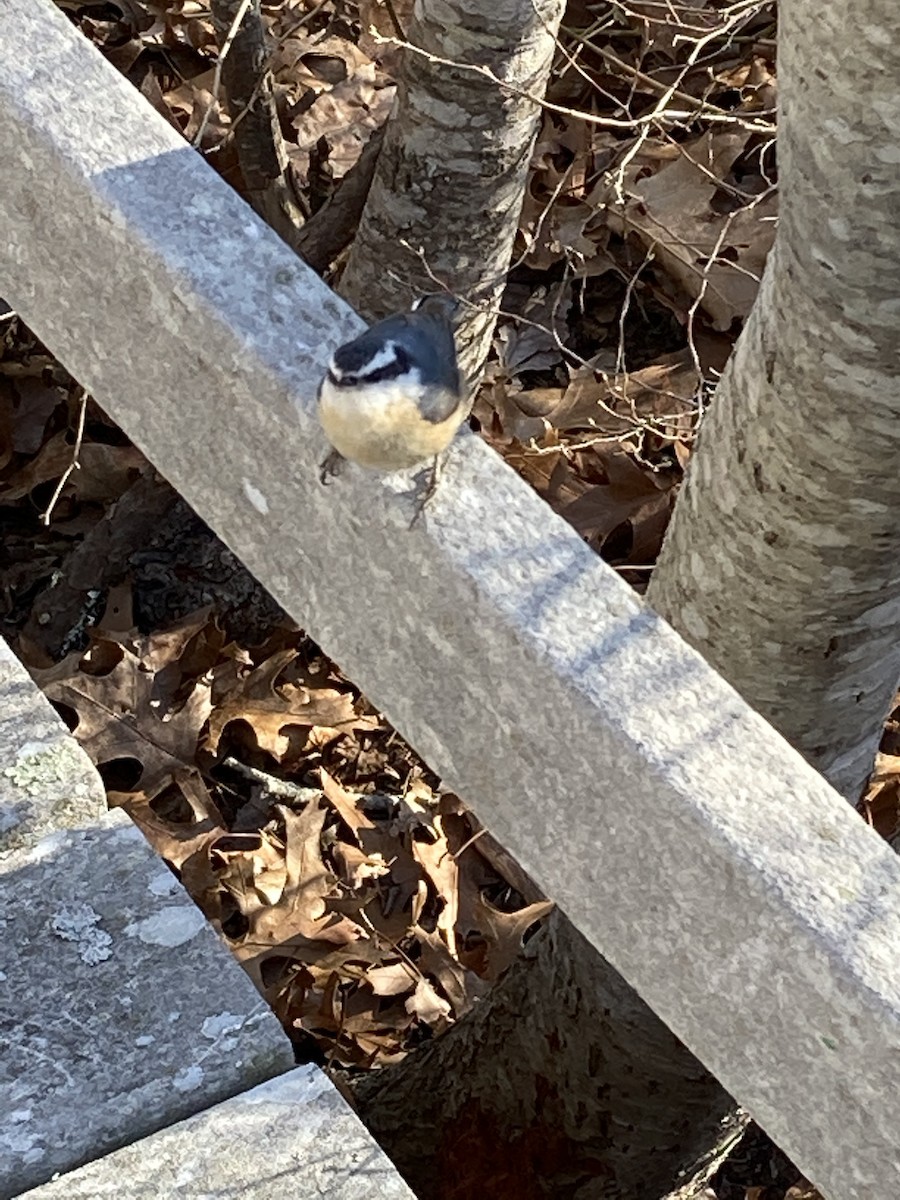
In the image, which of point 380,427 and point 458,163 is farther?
point 458,163

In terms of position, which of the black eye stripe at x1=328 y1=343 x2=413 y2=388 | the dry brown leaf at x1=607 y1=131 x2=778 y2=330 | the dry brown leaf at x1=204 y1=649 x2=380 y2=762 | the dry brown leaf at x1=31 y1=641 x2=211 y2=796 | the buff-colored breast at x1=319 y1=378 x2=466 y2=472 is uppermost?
the black eye stripe at x1=328 y1=343 x2=413 y2=388

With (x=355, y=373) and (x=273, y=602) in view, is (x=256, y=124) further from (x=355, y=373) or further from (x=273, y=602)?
(x=355, y=373)

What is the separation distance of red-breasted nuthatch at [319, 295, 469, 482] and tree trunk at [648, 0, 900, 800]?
0.41 m

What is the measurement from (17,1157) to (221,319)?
0.94 meters

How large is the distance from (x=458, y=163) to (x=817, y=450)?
144cm

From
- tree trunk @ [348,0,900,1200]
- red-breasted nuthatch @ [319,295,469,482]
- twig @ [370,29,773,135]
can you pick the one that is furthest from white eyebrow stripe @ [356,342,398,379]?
twig @ [370,29,773,135]

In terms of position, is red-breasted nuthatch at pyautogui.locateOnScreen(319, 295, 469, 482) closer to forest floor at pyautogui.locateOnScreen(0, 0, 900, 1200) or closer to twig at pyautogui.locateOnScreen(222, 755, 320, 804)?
forest floor at pyautogui.locateOnScreen(0, 0, 900, 1200)

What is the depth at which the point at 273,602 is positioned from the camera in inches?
151

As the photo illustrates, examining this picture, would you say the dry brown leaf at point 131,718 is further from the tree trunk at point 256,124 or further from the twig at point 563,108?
the twig at point 563,108

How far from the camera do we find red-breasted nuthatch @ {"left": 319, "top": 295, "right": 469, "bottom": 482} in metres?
1.49

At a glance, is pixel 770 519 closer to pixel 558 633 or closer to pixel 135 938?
pixel 558 633

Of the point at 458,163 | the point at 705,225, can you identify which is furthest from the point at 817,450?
the point at 705,225

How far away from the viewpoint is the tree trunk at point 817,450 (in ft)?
4.96

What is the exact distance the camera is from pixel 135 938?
1.84 m
